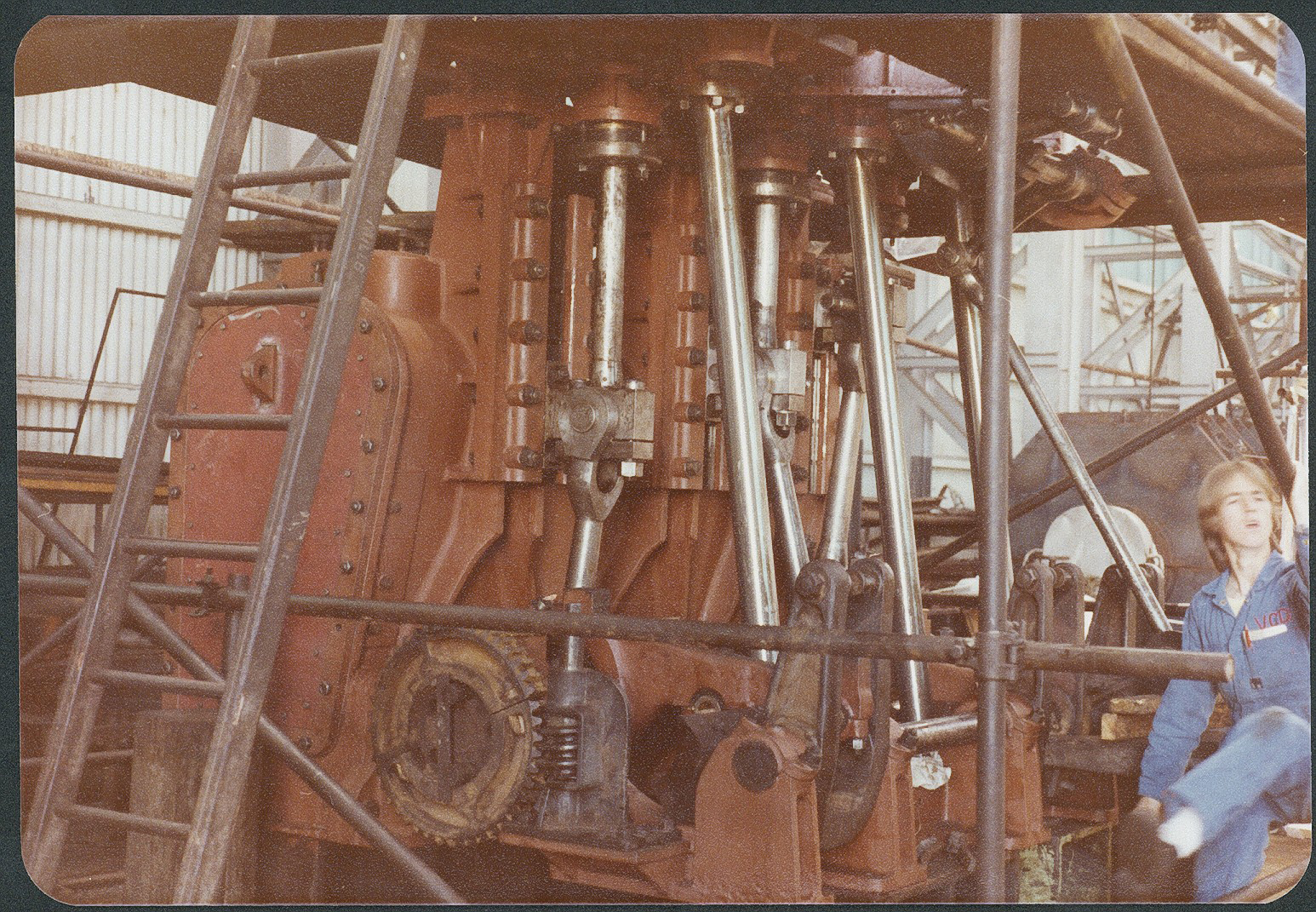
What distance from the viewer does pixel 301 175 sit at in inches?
106

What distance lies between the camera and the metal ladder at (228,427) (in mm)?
2539

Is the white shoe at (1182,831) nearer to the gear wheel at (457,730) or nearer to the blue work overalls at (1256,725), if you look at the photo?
the blue work overalls at (1256,725)

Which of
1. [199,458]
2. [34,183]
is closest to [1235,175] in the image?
[199,458]

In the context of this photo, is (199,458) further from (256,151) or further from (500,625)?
(256,151)

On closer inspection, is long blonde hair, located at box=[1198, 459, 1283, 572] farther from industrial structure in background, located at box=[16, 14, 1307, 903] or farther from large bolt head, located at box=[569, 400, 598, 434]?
large bolt head, located at box=[569, 400, 598, 434]

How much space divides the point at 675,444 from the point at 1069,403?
10.7ft

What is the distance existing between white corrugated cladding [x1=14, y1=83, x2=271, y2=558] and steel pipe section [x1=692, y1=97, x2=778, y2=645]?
4.41 ft

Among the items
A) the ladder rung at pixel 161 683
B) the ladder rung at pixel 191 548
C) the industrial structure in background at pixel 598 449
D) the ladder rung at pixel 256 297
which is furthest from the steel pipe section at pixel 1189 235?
the ladder rung at pixel 161 683

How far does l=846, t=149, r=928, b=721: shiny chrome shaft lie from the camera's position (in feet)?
11.7

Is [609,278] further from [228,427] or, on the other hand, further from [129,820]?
[129,820]

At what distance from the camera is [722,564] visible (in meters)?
3.75

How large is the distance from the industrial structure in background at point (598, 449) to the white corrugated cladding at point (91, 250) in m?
0.03

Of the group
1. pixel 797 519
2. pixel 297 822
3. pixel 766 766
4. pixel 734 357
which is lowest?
pixel 297 822

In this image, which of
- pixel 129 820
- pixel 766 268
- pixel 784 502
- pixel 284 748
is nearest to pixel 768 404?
pixel 784 502
